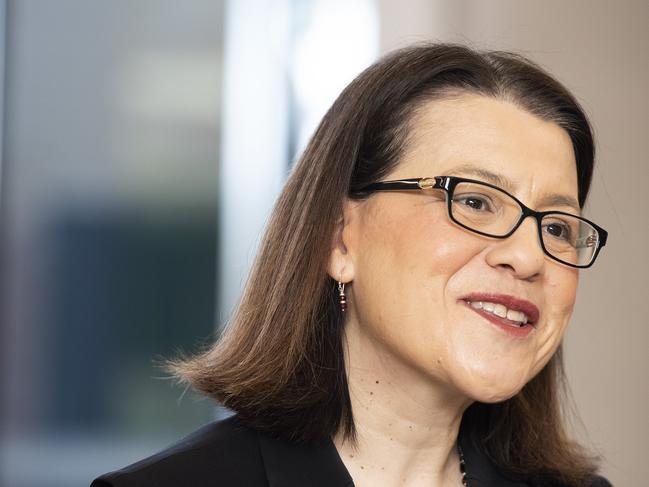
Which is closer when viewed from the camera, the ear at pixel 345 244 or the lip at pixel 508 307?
the lip at pixel 508 307

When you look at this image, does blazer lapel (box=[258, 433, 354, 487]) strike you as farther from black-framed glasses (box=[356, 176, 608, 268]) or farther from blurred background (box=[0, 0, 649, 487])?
blurred background (box=[0, 0, 649, 487])

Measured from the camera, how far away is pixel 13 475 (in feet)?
12.8

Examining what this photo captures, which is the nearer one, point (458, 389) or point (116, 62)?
point (458, 389)

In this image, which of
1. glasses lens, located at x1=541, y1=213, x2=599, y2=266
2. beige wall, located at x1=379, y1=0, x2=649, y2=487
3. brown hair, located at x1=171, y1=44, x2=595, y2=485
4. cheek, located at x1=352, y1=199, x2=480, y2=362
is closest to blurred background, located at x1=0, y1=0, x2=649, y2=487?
beige wall, located at x1=379, y1=0, x2=649, y2=487

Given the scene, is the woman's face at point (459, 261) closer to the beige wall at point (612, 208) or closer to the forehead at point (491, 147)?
the forehead at point (491, 147)

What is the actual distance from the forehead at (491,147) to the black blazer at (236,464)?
0.54 meters

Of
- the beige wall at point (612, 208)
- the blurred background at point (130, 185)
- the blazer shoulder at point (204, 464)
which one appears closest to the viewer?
the blazer shoulder at point (204, 464)

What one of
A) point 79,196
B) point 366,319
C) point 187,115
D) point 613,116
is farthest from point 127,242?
point 366,319

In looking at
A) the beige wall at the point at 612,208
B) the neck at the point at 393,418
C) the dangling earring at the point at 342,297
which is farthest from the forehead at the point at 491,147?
the beige wall at the point at 612,208

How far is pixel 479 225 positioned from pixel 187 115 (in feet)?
8.28

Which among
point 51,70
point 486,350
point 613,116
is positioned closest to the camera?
point 486,350

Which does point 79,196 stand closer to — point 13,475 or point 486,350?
point 13,475

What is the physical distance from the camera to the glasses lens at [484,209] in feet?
5.50

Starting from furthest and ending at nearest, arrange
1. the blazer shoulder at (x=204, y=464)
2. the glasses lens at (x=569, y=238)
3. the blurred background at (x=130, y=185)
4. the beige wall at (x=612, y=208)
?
the blurred background at (x=130, y=185) < the beige wall at (x=612, y=208) < the glasses lens at (x=569, y=238) < the blazer shoulder at (x=204, y=464)
